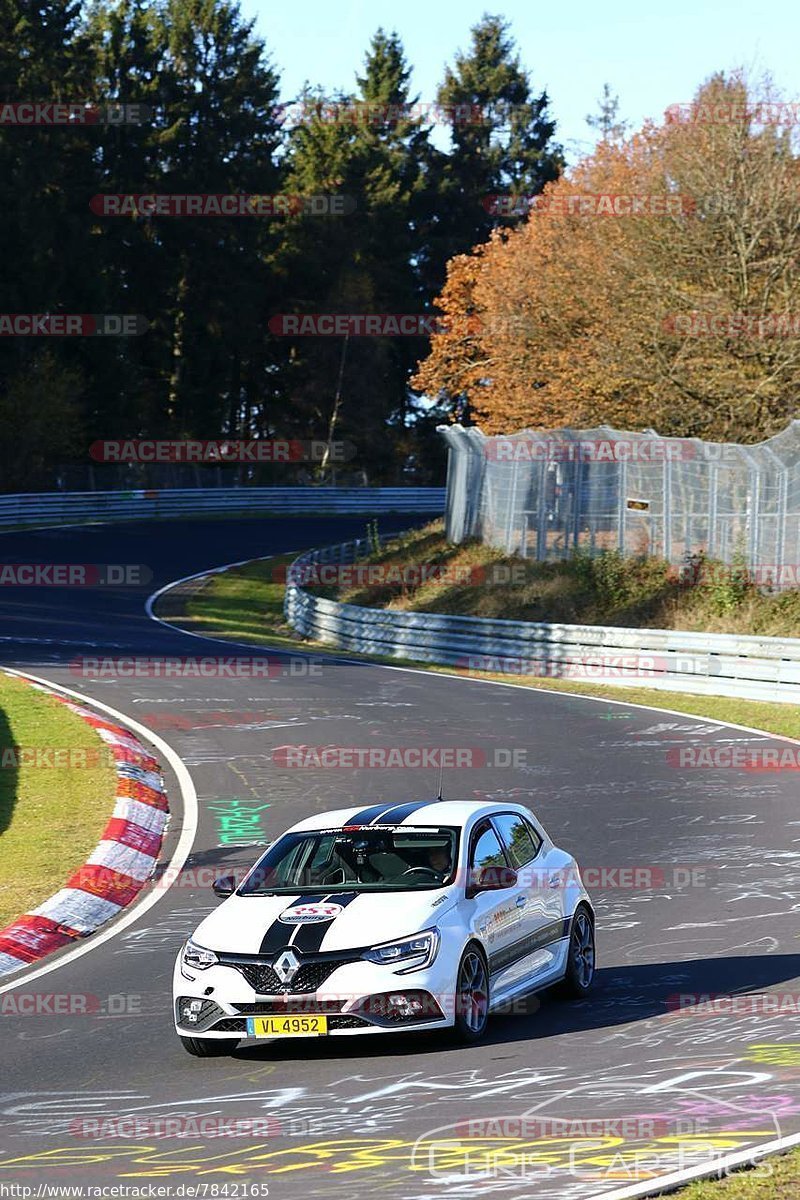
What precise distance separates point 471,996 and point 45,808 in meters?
9.62

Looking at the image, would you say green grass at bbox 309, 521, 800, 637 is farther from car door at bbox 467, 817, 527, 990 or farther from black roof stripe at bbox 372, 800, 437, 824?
car door at bbox 467, 817, 527, 990

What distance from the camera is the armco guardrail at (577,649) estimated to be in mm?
28250

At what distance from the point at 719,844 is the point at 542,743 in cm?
661

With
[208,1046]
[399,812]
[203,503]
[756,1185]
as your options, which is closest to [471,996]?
[208,1046]

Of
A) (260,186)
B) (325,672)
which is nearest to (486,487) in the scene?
(325,672)

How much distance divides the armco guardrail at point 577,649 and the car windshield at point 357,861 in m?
17.9

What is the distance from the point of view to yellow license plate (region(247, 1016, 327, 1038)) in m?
9.20

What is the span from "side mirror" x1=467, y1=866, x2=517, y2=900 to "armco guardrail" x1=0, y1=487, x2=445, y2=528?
173ft

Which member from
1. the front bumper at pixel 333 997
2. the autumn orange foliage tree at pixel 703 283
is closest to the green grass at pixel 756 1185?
the front bumper at pixel 333 997

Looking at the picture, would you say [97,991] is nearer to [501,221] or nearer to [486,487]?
[486,487]

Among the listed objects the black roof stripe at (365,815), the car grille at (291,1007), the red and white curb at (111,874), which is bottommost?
the red and white curb at (111,874)

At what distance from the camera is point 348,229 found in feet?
317

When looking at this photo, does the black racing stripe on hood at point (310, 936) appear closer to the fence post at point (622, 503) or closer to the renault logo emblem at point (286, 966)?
the renault logo emblem at point (286, 966)

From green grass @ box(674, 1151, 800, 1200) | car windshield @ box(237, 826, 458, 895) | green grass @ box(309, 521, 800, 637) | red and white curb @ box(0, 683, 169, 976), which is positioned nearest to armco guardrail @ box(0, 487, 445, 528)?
green grass @ box(309, 521, 800, 637)
